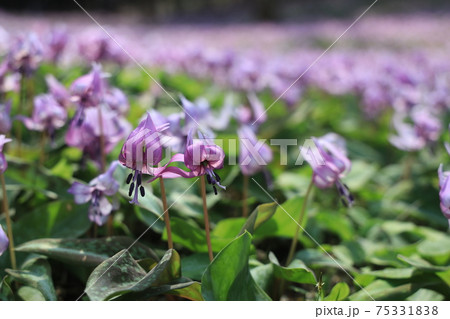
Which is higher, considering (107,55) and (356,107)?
(107,55)

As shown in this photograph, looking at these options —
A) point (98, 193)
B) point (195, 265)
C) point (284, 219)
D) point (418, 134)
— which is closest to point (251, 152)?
point (284, 219)

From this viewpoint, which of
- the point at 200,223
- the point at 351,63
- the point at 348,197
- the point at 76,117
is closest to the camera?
the point at 348,197

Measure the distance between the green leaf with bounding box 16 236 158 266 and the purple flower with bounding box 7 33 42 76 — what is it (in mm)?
778

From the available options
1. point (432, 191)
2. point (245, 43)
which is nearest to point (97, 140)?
point (432, 191)

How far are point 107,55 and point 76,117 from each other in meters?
1.01

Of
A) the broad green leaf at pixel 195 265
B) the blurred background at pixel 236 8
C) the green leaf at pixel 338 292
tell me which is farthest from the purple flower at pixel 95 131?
the blurred background at pixel 236 8

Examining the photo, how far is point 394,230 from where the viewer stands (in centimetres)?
192

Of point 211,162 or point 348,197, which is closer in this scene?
point 211,162

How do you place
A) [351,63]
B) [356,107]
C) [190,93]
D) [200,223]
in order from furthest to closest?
[351,63] → [356,107] → [190,93] → [200,223]

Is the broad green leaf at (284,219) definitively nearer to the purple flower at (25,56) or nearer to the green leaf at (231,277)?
the green leaf at (231,277)

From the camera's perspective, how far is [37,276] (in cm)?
125

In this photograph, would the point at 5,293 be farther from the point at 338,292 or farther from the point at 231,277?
the point at 338,292

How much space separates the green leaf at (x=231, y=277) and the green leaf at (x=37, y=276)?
0.39 metres

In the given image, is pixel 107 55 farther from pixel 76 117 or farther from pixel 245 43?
pixel 245 43
